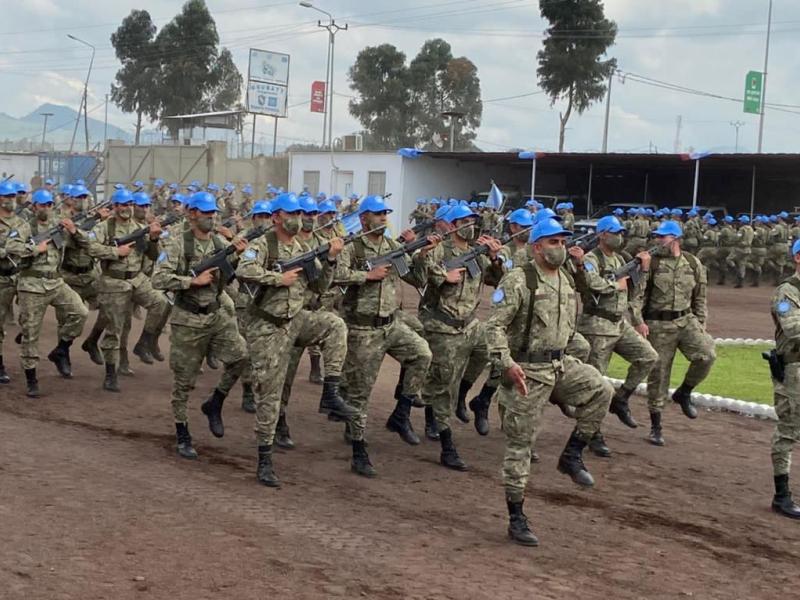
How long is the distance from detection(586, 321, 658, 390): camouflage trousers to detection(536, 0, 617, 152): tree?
3900cm

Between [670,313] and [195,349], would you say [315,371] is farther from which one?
[670,313]

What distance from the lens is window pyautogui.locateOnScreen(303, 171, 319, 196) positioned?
41062 millimetres

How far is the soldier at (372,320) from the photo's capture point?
877 centimetres

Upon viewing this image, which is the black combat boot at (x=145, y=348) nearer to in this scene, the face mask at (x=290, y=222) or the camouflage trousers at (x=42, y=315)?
the camouflage trousers at (x=42, y=315)

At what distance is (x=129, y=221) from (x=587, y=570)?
7.84 meters

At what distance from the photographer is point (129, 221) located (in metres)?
12.1

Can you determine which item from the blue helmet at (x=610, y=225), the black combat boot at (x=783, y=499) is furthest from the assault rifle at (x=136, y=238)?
the black combat boot at (x=783, y=499)

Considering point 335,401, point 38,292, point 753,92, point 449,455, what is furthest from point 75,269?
point 753,92

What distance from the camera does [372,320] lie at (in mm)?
8859

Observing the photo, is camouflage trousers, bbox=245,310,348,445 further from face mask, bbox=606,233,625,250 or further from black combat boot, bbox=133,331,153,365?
black combat boot, bbox=133,331,153,365

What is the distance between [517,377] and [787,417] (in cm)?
236

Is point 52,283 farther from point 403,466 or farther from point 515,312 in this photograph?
point 515,312

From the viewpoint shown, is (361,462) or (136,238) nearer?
(361,462)

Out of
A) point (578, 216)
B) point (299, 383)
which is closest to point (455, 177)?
point (578, 216)
